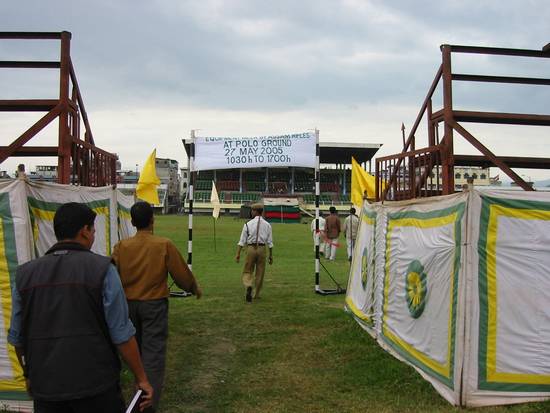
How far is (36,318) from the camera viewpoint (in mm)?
2623

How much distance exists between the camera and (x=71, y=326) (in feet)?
8.55

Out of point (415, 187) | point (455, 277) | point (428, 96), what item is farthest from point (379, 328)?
point (428, 96)

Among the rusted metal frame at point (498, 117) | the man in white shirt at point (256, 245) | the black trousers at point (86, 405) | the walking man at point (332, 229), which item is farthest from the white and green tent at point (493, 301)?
the walking man at point (332, 229)

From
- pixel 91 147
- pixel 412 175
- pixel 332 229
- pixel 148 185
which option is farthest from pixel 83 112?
pixel 332 229

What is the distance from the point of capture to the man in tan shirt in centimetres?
442

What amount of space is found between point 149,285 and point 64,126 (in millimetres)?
2479

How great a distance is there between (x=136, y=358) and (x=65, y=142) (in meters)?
3.74

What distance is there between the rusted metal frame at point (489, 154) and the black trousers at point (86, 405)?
4398mm

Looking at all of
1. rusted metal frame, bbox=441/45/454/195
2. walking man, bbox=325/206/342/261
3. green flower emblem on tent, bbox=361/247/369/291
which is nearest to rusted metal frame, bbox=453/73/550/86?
rusted metal frame, bbox=441/45/454/195

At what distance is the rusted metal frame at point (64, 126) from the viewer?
5840 mm

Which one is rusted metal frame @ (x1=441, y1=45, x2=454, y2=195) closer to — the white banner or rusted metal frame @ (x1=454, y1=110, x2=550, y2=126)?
rusted metal frame @ (x1=454, y1=110, x2=550, y2=126)

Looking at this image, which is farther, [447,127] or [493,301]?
[447,127]

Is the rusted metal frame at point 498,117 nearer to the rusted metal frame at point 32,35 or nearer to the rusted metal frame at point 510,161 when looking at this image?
the rusted metal frame at point 510,161

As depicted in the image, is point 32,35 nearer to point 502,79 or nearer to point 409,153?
point 409,153
